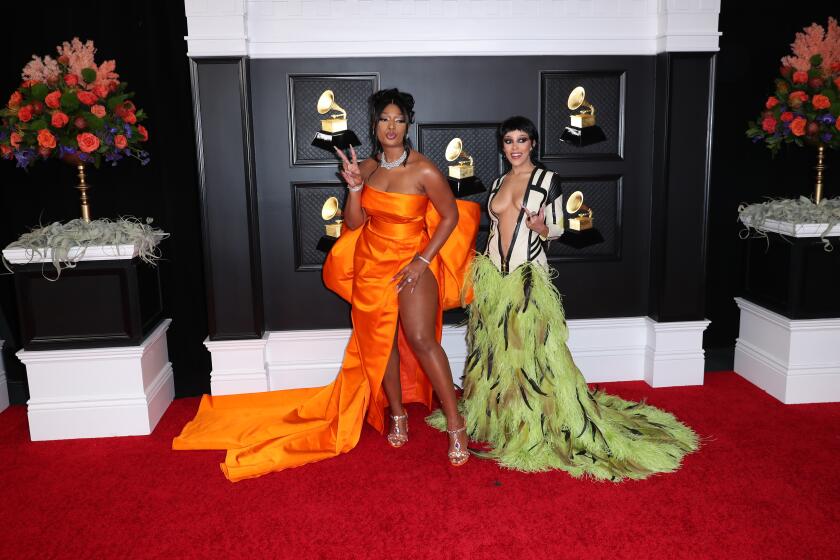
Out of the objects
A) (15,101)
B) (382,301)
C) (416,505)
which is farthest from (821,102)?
(15,101)

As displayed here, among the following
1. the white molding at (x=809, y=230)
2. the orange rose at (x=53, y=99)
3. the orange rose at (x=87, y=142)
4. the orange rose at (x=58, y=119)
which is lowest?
the white molding at (x=809, y=230)

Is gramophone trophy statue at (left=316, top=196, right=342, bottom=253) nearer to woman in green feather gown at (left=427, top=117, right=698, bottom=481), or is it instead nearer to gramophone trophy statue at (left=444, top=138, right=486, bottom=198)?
gramophone trophy statue at (left=444, top=138, right=486, bottom=198)

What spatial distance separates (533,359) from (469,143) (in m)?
1.40

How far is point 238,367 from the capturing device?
395cm

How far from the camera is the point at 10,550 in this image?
2588mm

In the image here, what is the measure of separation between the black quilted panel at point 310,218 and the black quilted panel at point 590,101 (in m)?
1.23

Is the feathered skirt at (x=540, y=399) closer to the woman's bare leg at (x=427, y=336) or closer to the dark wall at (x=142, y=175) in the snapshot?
the woman's bare leg at (x=427, y=336)

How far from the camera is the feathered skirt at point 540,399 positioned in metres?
3.09

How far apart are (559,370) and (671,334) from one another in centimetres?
129

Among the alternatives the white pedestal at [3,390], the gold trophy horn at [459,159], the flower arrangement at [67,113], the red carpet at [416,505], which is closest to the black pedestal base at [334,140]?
the gold trophy horn at [459,159]

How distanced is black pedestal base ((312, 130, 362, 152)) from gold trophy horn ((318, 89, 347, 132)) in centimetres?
3

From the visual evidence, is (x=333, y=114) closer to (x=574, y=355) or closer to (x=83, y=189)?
(x=83, y=189)

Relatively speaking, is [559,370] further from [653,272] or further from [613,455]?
[653,272]

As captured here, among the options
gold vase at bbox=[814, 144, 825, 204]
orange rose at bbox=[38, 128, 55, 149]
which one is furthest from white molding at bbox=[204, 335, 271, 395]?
gold vase at bbox=[814, 144, 825, 204]
